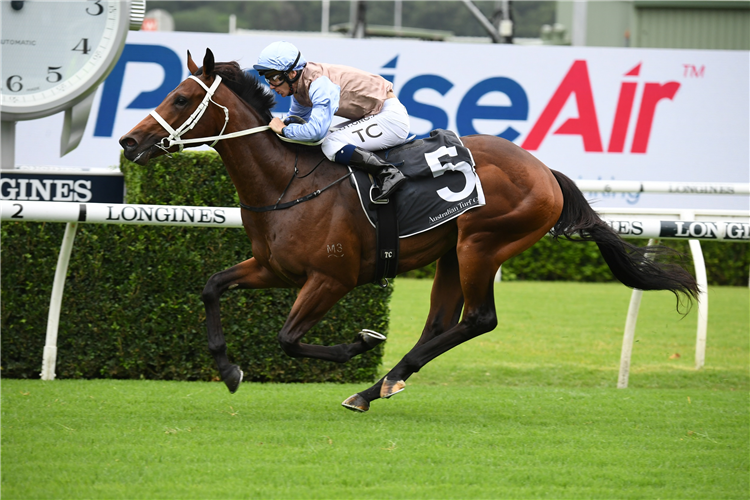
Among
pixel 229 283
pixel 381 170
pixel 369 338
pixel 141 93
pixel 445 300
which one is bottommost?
pixel 369 338

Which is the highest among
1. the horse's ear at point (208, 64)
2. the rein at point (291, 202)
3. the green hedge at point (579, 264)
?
the horse's ear at point (208, 64)

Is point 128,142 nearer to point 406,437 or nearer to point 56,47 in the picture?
point 56,47

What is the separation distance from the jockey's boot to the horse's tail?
3.17 ft

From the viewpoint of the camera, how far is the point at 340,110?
436cm

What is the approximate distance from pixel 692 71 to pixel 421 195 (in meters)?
7.51

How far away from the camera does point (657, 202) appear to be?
10.2 metres

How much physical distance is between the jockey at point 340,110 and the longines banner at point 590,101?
19.2 ft

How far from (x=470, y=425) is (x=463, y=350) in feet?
8.73

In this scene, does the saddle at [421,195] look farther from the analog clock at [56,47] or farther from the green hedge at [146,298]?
the analog clock at [56,47]

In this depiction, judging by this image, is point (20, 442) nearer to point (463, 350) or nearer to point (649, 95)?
point (463, 350)

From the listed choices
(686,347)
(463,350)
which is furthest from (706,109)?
(463,350)

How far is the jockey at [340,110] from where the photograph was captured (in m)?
4.02

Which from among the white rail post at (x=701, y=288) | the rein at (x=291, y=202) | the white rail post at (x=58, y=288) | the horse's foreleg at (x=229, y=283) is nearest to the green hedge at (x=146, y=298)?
the white rail post at (x=58, y=288)

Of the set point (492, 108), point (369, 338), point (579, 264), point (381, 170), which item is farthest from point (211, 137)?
point (579, 264)
